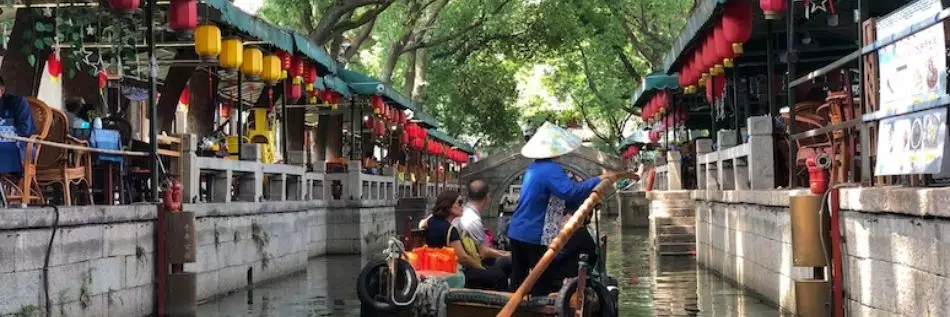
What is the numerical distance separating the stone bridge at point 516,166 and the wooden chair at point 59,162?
36.3 meters

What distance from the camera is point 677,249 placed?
19641 millimetres

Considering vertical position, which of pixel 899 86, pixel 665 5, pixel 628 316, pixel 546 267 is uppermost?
pixel 665 5

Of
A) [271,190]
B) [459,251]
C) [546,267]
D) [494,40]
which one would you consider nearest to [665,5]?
[494,40]

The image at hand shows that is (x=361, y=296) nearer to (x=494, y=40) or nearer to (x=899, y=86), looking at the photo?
(x=899, y=86)

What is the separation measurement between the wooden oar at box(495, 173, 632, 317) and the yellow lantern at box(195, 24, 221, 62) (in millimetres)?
6771

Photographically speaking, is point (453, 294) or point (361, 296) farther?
point (361, 296)

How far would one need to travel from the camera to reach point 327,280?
15492 millimetres

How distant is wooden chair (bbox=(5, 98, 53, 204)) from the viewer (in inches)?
355

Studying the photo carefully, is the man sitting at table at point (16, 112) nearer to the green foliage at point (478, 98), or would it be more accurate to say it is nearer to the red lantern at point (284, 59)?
the red lantern at point (284, 59)

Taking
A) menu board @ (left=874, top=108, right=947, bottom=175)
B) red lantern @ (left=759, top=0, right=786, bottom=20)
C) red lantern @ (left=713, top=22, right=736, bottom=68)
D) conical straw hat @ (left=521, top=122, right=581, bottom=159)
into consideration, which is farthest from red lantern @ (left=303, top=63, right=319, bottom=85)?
menu board @ (left=874, top=108, right=947, bottom=175)

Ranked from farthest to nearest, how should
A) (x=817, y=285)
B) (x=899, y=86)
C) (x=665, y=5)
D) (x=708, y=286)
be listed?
(x=665, y=5)
(x=708, y=286)
(x=817, y=285)
(x=899, y=86)

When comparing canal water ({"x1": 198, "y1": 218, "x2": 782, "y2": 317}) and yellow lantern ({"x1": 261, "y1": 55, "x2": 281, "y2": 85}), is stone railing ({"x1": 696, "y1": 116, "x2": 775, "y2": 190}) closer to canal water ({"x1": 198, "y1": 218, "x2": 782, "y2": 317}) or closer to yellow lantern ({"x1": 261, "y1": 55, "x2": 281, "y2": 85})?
canal water ({"x1": 198, "y1": 218, "x2": 782, "y2": 317})

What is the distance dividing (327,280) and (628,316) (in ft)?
18.9

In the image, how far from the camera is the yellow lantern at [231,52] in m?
13.7
